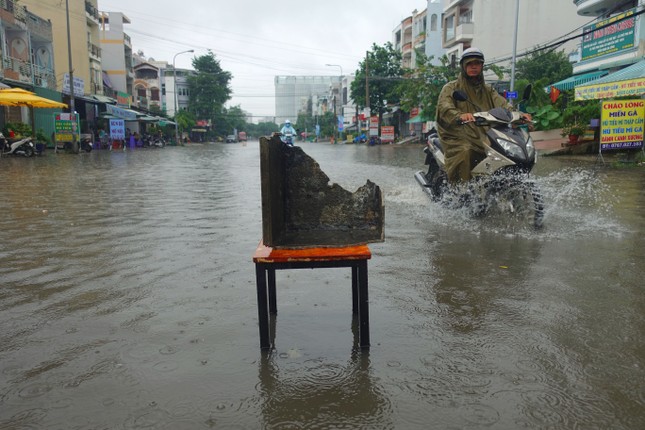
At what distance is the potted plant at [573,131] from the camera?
1769cm

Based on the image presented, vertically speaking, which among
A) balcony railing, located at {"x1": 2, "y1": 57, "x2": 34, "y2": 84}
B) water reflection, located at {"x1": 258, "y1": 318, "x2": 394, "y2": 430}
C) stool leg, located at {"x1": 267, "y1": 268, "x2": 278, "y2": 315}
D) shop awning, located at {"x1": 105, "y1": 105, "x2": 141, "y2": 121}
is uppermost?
balcony railing, located at {"x1": 2, "y1": 57, "x2": 34, "y2": 84}

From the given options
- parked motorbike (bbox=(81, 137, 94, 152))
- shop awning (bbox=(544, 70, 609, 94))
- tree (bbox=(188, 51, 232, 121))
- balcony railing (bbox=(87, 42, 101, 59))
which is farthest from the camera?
tree (bbox=(188, 51, 232, 121))

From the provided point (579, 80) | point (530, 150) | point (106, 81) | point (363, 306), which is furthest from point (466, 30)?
point (363, 306)

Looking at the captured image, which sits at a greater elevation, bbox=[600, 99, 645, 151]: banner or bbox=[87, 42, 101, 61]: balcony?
bbox=[87, 42, 101, 61]: balcony

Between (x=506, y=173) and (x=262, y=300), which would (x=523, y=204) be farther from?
(x=262, y=300)

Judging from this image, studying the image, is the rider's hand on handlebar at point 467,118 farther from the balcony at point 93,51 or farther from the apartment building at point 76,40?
the balcony at point 93,51

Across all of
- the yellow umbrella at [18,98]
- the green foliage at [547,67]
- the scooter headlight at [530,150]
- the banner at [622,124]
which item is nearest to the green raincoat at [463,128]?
the scooter headlight at [530,150]

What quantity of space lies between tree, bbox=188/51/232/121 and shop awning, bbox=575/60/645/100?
6686 centimetres

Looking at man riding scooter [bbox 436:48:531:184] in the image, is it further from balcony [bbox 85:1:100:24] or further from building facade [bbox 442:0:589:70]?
balcony [bbox 85:1:100:24]

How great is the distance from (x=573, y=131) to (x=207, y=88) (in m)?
64.2

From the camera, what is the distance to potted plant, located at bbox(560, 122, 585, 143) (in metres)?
17.7

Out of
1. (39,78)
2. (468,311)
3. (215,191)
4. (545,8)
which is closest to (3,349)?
(468,311)

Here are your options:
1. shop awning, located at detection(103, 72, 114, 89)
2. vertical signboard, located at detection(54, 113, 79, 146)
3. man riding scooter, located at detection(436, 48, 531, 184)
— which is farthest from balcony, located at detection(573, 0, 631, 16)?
shop awning, located at detection(103, 72, 114, 89)

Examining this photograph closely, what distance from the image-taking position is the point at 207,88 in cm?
7500
